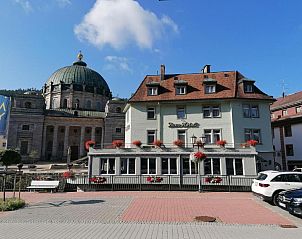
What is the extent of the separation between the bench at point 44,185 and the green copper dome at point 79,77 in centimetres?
5633

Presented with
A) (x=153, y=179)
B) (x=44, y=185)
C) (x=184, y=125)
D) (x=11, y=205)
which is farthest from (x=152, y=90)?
(x=11, y=205)

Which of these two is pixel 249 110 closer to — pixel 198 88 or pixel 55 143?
pixel 198 88

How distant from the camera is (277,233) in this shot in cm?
858

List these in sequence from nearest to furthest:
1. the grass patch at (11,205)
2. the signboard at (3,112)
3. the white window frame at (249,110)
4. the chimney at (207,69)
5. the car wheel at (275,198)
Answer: the grass patch at (11,205) < the car wheel at (275,198) < the signboard at (3,112) < the white window frame at (249,110) < the chimney at (207,69)

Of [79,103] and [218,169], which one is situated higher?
[79,103]

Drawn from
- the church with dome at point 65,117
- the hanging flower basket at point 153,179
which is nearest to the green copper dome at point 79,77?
the church with dome at point 65,117

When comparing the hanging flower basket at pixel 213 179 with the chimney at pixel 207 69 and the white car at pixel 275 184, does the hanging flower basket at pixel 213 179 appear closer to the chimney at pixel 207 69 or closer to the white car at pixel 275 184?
the white car at pixel 275 184

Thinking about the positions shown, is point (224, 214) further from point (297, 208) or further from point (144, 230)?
point (144, 230)

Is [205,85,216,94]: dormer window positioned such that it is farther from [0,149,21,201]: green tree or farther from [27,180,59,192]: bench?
[0,149,21,201]: green tree

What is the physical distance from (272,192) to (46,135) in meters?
59.4

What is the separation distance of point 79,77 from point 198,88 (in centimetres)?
5397

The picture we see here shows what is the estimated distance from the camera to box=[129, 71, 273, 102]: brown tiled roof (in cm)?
2700

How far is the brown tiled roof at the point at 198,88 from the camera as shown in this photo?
2700cm

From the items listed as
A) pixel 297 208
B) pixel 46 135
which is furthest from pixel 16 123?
pixel 297 208
